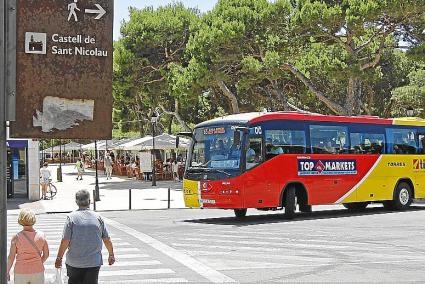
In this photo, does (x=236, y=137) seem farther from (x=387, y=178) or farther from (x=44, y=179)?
(x=44, y=179)

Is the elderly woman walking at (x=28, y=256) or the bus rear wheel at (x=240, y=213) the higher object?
the elderly woman walking at (x=28, y=256)

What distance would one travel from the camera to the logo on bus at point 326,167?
21234 mm

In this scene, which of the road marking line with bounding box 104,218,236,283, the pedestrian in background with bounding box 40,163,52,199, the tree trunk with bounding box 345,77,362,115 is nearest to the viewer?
the road marking line with bounding box 104,218,236,283

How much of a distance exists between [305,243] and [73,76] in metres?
11.5

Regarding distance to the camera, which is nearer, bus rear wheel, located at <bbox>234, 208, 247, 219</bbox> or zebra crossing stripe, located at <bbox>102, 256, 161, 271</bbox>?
zebra crossing stripe, located at <bbox>102, 256, 161, 271</bbox>

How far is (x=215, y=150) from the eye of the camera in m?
20.7

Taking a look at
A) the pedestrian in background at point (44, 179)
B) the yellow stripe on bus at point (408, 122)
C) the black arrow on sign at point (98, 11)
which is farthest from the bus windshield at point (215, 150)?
the black arrow on sign at point (98, 11)

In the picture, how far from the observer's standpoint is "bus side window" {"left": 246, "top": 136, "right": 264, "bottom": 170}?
2009 cm

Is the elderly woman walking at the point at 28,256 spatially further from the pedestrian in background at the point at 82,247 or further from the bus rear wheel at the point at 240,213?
the bus rear wheel at the point at 240,213

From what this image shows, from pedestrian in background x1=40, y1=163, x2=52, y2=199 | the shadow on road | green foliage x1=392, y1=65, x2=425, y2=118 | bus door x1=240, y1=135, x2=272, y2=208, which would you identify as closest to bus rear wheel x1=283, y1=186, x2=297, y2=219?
the shadow on road

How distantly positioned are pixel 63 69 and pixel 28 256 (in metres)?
3.26

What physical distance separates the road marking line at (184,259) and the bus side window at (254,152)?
4.12 meters

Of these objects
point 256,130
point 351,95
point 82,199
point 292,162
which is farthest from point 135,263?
point 351,95

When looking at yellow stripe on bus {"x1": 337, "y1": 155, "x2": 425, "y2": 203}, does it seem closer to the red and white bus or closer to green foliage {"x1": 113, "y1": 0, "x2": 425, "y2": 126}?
the red and white bus
